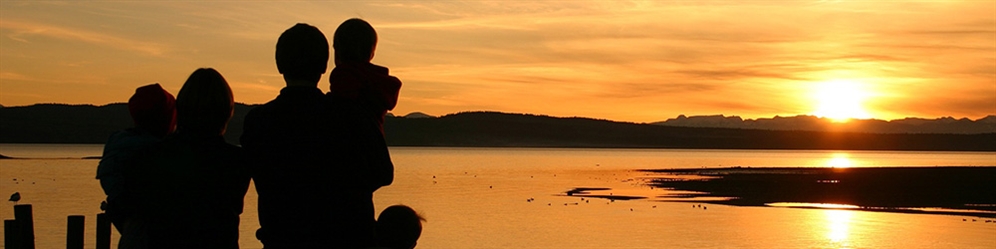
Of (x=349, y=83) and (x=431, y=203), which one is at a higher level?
(x=349, y=83)

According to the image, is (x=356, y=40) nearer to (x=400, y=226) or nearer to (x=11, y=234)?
(x=400, y=226)

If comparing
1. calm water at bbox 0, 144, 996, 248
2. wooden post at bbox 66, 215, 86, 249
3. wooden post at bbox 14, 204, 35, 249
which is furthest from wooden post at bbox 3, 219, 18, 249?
calm water at bbox 0, 144, 996, 248

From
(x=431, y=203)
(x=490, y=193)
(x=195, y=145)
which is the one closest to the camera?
(x=195, y=145)

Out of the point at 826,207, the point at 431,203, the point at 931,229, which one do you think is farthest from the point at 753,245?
→ the point at 431,203

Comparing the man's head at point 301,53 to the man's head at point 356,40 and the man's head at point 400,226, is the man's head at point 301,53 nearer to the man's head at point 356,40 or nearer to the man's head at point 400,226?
the man's head at point 356,40

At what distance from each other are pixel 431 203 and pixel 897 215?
17.9m

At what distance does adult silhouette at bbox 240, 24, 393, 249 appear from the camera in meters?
3.71

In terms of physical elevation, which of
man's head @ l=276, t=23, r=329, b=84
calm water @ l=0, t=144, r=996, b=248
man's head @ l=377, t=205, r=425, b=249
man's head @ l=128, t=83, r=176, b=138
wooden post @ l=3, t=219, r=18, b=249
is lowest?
calm water @ l=0, t=144, r=996, b=248

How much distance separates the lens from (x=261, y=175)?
3.83 metres

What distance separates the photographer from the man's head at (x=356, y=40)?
13.2 ft

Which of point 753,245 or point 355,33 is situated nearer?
point 355,33

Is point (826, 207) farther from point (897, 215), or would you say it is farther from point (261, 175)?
point (261, 175)

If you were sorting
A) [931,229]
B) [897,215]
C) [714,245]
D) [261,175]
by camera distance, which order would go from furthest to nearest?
[897,215] → [931,229] → [714,245] → [261,175]

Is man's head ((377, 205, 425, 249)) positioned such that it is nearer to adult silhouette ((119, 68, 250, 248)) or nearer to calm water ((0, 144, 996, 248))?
adult silhouette ((119, 68, 250, 248))
